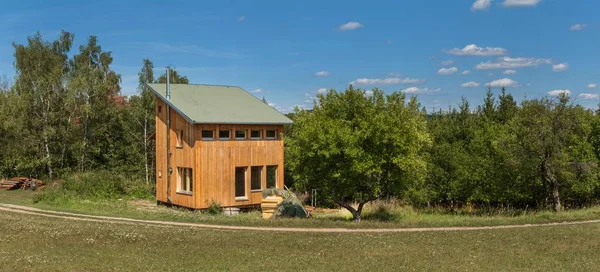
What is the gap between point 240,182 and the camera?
33.9 meters

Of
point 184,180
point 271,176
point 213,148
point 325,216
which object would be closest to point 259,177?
point 271,176

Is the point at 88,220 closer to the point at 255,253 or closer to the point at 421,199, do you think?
the point at 255,253

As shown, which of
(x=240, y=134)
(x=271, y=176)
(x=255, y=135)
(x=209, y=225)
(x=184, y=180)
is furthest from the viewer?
(x=271, y=176)

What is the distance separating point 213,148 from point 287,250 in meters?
16.5

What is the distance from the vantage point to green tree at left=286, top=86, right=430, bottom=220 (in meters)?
26.1

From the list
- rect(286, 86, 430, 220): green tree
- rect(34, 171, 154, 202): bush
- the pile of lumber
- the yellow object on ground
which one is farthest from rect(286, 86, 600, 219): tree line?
the pile of lumber

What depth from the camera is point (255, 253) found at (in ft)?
53.4

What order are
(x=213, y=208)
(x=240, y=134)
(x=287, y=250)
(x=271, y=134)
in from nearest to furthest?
1. (x=287, y=250)
2. (x=213, y=208)
3. (x=240, y=134)
4. (x=271, y=134)

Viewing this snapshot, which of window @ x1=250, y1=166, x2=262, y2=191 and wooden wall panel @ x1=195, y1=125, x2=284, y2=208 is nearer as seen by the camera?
wooden wall panel @ x1=195, y1=125, x2=284, y2=208

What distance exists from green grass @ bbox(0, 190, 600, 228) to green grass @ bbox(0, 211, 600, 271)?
309 cm

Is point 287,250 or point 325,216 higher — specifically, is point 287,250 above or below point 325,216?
above

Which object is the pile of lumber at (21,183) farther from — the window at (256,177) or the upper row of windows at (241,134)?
the window at (256,177)

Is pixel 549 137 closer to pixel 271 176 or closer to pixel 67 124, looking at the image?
pixel 271 176

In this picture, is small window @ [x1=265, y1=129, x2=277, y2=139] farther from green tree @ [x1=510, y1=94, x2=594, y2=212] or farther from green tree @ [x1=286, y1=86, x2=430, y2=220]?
green tree @ [x1=510, y1=94, x2=594, y2=212]
